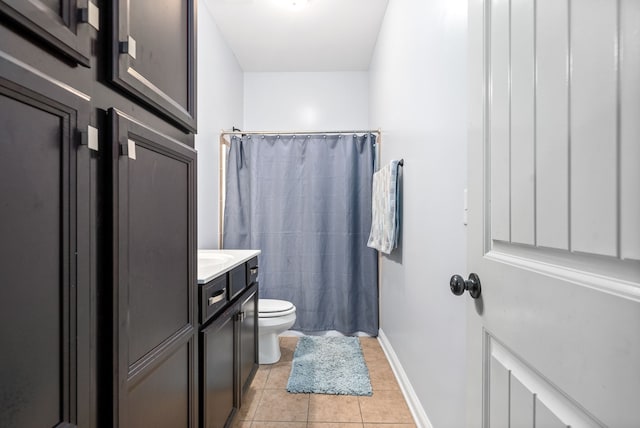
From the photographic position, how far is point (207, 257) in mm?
1920

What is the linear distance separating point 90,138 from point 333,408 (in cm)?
174

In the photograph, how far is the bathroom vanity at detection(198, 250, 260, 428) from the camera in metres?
1.16

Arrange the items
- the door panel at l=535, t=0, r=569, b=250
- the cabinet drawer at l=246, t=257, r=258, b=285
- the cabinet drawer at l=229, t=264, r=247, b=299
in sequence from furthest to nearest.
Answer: the cabinet drawer at l=246, t=257, r=258, b=285, the cabinet drawer at l=229, t=264, r=247, b=299, the door panel at l=535, t=0, r=569, b=250

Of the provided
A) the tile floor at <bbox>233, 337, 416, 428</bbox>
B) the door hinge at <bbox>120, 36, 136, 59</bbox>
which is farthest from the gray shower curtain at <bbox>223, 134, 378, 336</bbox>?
the door hinge at <bbox>120, 36, 136, 59</bbox>

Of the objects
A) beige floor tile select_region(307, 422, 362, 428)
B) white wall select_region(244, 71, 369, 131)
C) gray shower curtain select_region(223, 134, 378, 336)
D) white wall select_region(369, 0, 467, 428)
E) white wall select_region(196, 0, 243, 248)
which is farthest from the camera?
white wall select_region(244, 71, 369, 131)

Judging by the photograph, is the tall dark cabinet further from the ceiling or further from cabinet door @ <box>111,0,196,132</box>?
the ceiling

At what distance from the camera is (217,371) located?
1.27 meters

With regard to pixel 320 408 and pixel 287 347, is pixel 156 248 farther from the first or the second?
pixel 287 347

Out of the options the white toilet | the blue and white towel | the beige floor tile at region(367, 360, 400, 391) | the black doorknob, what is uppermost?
the blue and white towel

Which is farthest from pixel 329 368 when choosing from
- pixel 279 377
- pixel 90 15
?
pixel 90 15

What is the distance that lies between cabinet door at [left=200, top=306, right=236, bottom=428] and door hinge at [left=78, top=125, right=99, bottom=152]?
78cm

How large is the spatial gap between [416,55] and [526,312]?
1.44 meters

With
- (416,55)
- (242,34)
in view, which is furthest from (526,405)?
(242,34)

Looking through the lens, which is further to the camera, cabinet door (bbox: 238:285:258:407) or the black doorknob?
cabinet door (bbox: 238:285:258:407)
